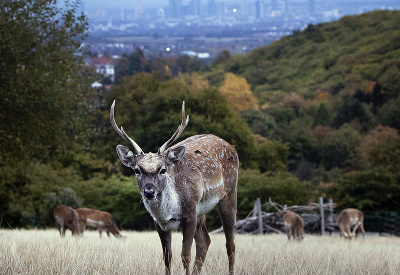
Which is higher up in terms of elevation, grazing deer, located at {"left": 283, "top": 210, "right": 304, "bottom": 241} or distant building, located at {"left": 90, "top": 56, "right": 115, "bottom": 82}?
grazing deer, located at {"left": 283, "top": 210, "right": 304, "bottom": 241}

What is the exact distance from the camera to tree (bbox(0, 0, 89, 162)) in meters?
19.4

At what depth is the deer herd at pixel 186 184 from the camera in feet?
26.8

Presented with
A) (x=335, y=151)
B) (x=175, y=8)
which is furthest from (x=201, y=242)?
(x=175, y=8)

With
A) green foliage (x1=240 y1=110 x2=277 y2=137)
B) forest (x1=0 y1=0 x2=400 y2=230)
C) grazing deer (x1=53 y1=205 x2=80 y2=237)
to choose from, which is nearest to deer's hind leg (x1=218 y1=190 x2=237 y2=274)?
grazing deer (x1=53 y1=205 x2=80 y2=237)

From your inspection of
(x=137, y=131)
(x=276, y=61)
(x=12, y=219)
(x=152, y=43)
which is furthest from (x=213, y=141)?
(x=276, y=61)

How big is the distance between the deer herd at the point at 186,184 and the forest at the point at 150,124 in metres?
10.5

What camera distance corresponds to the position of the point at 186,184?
340 inches

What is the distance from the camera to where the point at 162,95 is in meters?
54.5

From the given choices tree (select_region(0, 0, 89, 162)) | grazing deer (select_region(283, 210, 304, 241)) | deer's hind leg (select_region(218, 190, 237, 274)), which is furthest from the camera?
grazing deer (select_region(283, 210, 304, 241))

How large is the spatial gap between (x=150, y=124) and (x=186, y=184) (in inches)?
1706

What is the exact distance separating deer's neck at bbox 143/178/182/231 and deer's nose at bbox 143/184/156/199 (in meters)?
0.25

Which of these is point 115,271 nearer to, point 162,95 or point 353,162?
point 162,95

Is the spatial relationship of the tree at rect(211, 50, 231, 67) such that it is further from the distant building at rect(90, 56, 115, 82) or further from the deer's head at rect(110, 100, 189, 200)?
the deer's head at rect(110, 100, 189, 200)

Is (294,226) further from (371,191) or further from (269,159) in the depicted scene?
(269,159)
